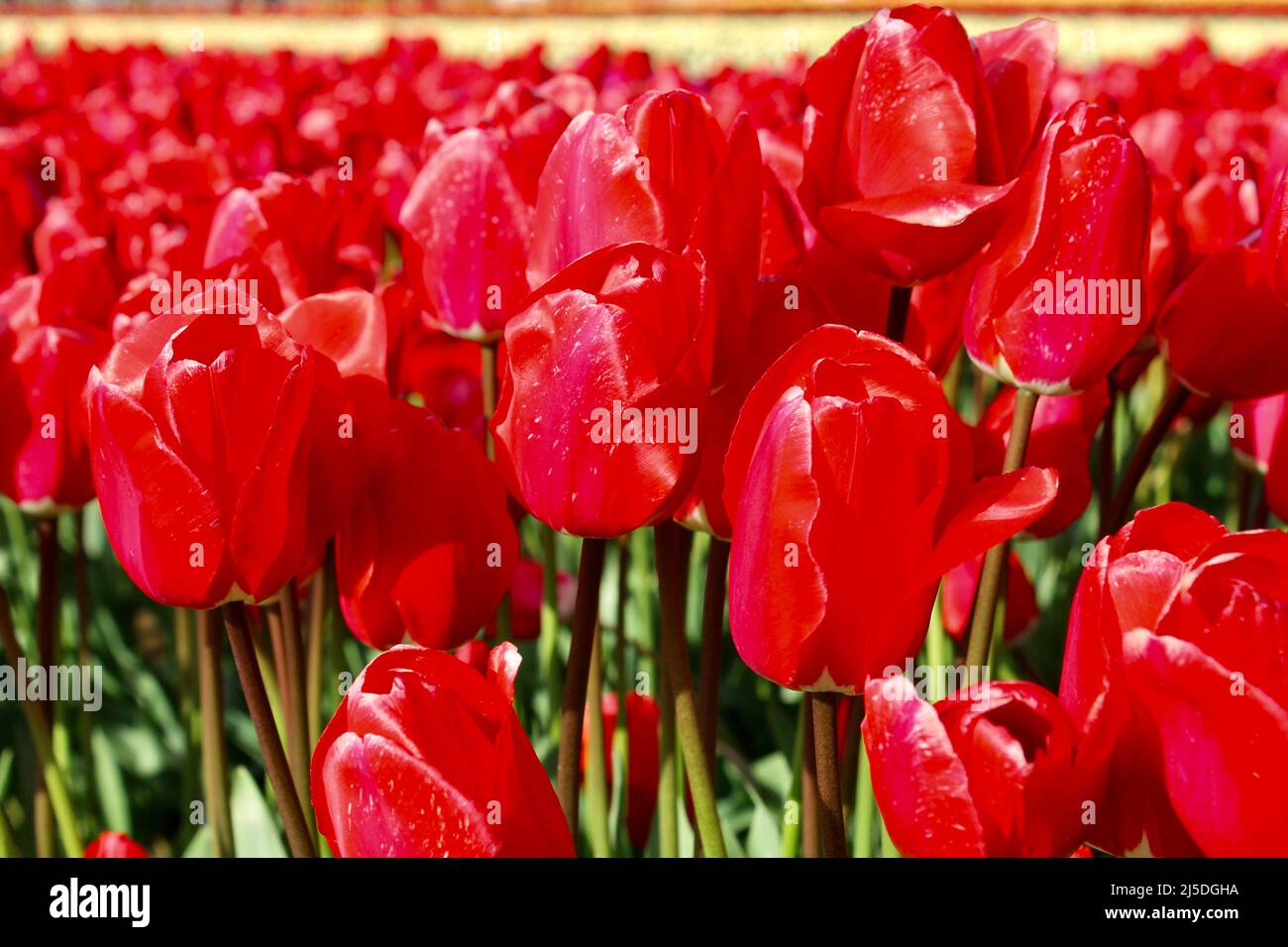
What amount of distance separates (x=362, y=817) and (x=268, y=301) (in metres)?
0.54

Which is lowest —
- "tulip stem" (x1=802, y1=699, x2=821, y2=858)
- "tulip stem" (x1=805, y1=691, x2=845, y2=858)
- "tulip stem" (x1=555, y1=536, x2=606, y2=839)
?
"tulip stem" (x1=802, y1=699, x2=821, y2=858)

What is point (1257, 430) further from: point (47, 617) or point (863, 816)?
point (47, 617)

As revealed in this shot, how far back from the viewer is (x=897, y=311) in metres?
1.06

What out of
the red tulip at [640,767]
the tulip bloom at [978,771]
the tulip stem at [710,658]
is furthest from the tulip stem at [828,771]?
the red tulip at [640,767]

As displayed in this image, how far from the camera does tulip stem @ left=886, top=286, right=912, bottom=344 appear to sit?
1058 mm

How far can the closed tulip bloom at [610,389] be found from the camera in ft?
2.74

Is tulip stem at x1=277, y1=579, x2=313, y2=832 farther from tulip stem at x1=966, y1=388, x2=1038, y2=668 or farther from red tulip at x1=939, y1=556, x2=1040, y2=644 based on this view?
red tulip at x1=939, y1=556, x2=1040, y2=644

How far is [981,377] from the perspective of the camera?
1829 millimetres

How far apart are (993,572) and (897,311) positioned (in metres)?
0.20

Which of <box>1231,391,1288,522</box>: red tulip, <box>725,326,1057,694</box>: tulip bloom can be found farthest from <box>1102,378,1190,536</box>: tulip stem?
<box>725,326,1057,694</box>: tulip bloom

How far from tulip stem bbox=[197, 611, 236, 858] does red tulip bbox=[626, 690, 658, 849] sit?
1.36 feet

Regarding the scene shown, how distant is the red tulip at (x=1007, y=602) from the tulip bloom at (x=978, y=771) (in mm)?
888

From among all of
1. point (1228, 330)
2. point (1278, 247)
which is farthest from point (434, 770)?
point (1228, 330)

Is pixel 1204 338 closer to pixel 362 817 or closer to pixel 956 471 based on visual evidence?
pixel 956 471
